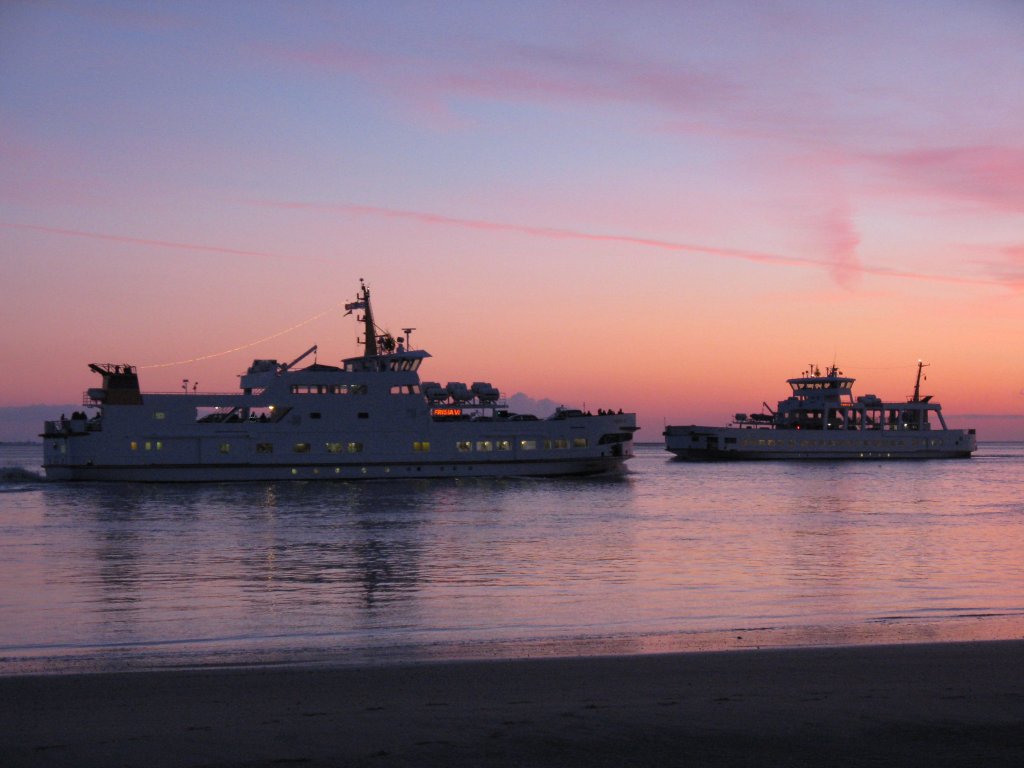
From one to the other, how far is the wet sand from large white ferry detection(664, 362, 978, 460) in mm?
104394

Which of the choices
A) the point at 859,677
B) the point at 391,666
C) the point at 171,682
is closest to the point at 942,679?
the point at 859,677

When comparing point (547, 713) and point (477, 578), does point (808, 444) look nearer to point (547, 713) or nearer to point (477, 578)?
point (477, 578)

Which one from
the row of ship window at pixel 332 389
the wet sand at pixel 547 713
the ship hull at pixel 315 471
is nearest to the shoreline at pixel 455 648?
the wet sand at pixel 547 713

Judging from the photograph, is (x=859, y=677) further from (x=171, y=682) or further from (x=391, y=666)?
(x=171, y=682)

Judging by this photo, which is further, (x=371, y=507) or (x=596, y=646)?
(x=371, y=507)

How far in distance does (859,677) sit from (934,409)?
11850 centimetres

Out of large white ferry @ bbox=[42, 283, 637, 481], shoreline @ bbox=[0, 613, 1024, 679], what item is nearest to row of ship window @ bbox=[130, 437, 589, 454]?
large white ferry @ bbox=[42, 283, 637, 481]

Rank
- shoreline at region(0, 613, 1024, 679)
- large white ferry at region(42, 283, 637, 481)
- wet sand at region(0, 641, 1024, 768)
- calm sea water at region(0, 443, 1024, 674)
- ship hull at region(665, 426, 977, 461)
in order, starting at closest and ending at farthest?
1. wet sand at region(0, 641, 1024, 768)
2. shoreline at region(0, 613, 1024, 679)
3. calm sea water at region(0, 443, 1024, 674)
4. large white ferry at region(42, 283, 637, 481)
5. ship hull at region(665, 426, 977, 461)

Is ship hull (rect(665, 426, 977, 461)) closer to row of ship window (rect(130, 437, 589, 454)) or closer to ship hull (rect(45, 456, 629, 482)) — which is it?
ship hull (rect(45, 456, 629, 482))

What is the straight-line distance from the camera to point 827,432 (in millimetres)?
113375

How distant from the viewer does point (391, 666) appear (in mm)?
11148

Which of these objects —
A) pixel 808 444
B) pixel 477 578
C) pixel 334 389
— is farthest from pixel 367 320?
pixel 808 444

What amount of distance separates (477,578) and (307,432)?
38.2 meters

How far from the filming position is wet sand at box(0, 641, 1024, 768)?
7.46 metres
